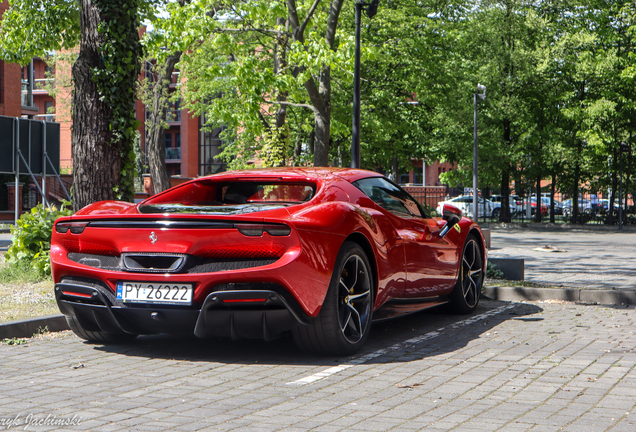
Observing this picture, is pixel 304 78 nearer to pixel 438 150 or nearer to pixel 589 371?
pixel 589 371

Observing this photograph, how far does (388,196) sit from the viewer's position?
6.48 m

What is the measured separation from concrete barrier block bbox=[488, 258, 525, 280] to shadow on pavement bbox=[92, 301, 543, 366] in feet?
10.8

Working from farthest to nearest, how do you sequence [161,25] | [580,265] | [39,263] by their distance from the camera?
[161,25] < [580,265] < [39,263]

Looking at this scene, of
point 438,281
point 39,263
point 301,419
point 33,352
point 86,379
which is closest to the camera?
point 301,419

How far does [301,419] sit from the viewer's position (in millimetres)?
3803

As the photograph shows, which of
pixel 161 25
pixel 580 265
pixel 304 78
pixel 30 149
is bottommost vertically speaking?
pixel 580 265

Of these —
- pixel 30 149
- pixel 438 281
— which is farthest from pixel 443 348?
pixel 30 149

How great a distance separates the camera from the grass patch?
6816 mm

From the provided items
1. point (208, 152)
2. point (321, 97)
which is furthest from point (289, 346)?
point (208, 152)

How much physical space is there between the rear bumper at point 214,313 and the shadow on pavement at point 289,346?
0.40 m

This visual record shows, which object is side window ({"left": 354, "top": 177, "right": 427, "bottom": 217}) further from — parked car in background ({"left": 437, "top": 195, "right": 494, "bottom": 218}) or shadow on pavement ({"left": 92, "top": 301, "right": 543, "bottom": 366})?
parked car in background ({"left": 437, "top": 195, "right": 494, "bottom": 218})

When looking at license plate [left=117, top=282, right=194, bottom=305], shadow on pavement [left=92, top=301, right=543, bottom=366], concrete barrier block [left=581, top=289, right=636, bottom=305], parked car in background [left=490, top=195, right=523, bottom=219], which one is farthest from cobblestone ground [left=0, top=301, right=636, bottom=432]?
parked car in background [left=490, top=195, right=523, bottom=219]

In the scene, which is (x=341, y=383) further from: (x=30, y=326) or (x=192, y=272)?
(x=30, y=326)

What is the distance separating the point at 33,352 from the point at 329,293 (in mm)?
2407
